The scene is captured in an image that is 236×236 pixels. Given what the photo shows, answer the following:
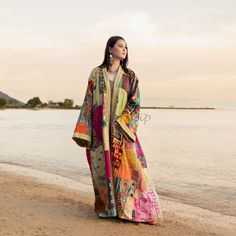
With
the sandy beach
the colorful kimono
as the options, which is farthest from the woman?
the sandy beach

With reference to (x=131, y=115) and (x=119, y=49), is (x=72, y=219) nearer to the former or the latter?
(x=131, y=115)

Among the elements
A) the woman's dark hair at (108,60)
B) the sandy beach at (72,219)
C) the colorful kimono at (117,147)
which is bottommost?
the sandy beach at (72,219)

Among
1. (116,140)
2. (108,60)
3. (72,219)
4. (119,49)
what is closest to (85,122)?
(116,140)

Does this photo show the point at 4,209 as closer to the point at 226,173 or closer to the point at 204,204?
the point at 204,204

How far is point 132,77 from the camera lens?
545 cm

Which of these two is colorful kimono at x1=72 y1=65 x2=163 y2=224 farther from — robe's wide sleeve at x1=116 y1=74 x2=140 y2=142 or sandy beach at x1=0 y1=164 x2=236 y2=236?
sandy beach at x1=0 y1=164 x2=236 y2=236

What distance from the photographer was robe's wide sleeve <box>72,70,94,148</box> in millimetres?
5422

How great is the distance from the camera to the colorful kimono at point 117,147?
527 cm

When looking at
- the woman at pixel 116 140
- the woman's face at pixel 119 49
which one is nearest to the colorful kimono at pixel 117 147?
the woman at pixel 116 140

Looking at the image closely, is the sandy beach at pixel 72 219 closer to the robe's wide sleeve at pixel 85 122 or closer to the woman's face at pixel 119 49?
the robe's wide sleeve at pixel 85 122

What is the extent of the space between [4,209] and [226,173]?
33.8ft

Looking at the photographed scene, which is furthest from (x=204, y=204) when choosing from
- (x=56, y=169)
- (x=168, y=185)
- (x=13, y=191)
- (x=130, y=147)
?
(x=56, y=169)

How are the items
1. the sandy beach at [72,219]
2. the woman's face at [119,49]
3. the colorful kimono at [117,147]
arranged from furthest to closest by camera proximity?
1. the woman's face at [119,49]
2. the colorful kimono at [117,147]
3. the sandy beach at [72,219]

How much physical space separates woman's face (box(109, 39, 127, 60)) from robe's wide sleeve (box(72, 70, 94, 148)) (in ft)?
1.11
